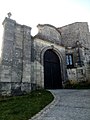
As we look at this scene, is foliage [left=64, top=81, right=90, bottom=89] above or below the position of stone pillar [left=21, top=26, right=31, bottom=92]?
below

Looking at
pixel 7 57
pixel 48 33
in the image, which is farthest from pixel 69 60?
pixel 7 57

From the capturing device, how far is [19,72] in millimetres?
10477

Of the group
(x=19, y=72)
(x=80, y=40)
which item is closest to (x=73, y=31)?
(x=80, y=40)

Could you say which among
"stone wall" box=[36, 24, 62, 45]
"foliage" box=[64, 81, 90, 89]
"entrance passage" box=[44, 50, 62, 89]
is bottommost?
"foliage" box=[64, 81, 90, 89]

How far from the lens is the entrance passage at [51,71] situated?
12.8 metres

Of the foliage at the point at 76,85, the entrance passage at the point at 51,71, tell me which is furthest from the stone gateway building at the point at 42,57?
the foliage at the point at 76,85

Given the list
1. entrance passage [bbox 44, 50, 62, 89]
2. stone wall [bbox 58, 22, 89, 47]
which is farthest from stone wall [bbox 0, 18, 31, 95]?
stone wall [bbox 58, 22, 89, 47]

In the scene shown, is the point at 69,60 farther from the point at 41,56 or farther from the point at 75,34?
the point at 41,56

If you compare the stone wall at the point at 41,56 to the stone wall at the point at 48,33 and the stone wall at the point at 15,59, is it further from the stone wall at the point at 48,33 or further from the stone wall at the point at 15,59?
the stone wall at the point at 15,59

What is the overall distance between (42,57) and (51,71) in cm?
165

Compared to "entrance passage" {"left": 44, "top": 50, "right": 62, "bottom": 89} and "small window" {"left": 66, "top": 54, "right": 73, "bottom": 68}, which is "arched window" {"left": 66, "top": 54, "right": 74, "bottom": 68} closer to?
"small window" {"left": 66, "top": 54, "right": 73, "bottom": 68}

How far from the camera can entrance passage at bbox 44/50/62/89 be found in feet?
42.1

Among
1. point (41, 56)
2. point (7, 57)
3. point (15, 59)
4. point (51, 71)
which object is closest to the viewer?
point (7, 57)

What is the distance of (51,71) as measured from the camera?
43.8ft
